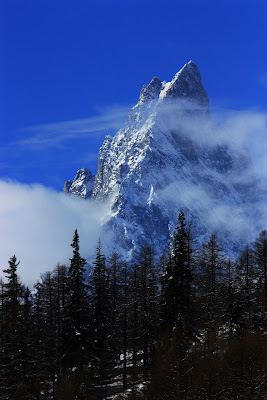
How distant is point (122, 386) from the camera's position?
46.8 meters

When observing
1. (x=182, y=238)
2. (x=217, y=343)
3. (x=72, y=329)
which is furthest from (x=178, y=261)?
(x=72, y=329)

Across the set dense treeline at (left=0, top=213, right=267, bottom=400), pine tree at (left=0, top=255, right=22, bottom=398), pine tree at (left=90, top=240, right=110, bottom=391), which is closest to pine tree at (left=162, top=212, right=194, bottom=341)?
dense treeline at (left=0, top=213, right=267, bottom=400)

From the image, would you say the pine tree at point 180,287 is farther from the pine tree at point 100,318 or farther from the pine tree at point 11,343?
the pine tree at point 11,343

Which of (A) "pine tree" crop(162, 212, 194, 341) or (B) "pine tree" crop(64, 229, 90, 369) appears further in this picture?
(B) "pine tree" crop(64, 229, 90, 369)

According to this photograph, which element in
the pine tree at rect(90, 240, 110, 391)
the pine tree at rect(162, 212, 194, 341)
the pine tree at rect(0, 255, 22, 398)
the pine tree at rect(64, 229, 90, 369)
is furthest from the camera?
the pine tree at rect(90, 240, 110, 391)

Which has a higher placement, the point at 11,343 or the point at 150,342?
the point at 150,342

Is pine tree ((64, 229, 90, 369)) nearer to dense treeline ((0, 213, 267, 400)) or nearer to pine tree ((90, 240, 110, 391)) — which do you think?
dense treeline ((0, 213, 267, 400))

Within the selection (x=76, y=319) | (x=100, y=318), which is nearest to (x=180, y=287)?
(x=100, y=318)

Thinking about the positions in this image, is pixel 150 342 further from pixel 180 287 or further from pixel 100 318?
pixel 180 287

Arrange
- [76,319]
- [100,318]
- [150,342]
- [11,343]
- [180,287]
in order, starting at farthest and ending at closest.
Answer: [150,342] < [100,318] < [76,319] < [180,287] < [11,343]

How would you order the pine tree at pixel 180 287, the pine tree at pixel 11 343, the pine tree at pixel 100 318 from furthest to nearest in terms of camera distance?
the pine tree at pixel 100 318
the pine tree at pixel 180 287
the pine tree at pixel 11 343

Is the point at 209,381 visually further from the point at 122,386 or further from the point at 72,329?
the point at 122,386

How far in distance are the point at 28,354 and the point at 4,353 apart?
17.9 ft

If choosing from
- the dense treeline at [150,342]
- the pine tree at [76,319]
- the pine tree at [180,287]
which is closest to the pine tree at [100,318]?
the dense treeline at [150,342]
